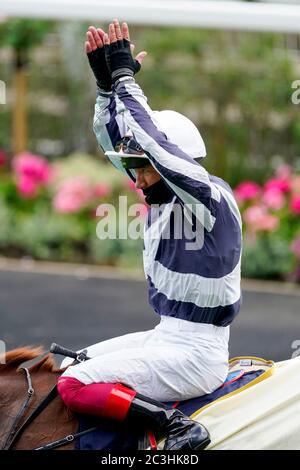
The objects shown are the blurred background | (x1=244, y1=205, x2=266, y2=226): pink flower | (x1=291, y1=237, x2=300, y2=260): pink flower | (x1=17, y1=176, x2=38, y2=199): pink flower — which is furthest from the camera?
(x1=17, y1=176, x2=38, y2=199): pink flower

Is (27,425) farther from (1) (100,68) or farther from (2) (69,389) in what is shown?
(1) (100,68)

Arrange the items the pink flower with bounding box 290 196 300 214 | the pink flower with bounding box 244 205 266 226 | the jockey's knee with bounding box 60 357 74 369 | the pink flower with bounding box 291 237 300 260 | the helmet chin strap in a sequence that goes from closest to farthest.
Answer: the helmet chin strap
the jockey's knee with bounding box 60 357 74 369
the pink flower with bounding box 291 237 300 260
the pink flower with bounding box 244 205 266 226
the pink flower with bounding box 290 196 300 214

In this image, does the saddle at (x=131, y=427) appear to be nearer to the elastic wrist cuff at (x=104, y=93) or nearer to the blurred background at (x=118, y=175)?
the elastic wrist cuff at (x=104, y=93)

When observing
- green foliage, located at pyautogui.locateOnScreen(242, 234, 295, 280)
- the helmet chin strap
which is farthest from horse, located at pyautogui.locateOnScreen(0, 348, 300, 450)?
green foliage, located at pyautogui.locateOnScreen(242, 234, 295, 280)

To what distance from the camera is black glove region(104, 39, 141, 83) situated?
3285mm

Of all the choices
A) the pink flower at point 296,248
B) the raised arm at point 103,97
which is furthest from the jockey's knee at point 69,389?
the pink flower at point 296,248

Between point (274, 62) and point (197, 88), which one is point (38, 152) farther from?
point (274, 62)

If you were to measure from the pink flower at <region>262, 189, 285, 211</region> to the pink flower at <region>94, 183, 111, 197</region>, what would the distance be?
226 cm

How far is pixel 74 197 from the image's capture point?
41.1 feet

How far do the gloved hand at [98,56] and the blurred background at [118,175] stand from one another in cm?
173

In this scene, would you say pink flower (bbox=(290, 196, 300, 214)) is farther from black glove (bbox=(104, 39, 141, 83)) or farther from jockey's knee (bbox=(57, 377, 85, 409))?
jockey's knee (bbox=(57, 377, 85, 409))

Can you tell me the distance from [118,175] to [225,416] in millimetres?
9777

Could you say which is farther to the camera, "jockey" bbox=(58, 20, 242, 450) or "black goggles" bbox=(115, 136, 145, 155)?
"black goggles" bbox=(115, 136, 145, 155)
